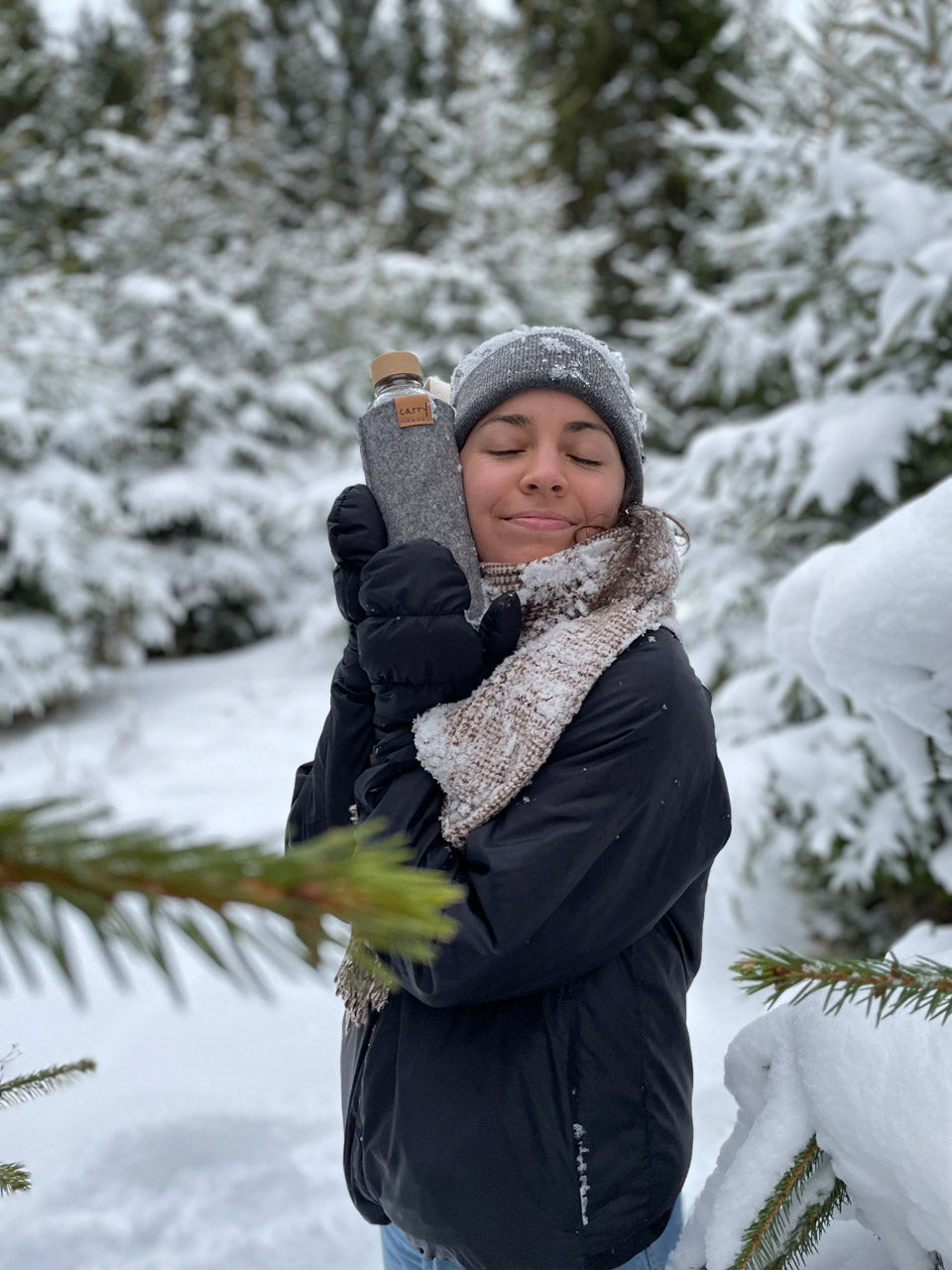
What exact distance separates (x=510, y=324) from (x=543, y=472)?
750cm

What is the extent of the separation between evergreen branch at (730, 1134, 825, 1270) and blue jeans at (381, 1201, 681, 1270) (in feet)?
0.96

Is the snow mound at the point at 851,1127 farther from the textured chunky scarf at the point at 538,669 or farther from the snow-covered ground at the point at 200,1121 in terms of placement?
the snow-covered ground at the point at 200,1121

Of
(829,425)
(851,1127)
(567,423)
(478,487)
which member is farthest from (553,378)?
(829,425)

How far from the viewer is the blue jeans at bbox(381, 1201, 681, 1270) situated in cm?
117

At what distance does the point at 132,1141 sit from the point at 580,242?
31.3 ft

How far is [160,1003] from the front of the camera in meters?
3.08

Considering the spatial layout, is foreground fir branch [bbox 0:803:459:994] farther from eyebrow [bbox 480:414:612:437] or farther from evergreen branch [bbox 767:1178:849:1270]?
eyebrow [bbox 480:414:612:437]

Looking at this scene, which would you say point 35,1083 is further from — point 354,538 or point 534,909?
point 354,538

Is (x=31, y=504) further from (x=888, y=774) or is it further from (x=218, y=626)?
(x=888, y=774)

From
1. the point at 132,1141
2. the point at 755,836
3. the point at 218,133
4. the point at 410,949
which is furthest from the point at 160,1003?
the point at 218,133

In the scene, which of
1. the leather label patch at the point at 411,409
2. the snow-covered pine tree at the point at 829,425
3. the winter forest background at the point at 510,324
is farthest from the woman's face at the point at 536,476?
the snow-covered pine tree at the point at 829,425

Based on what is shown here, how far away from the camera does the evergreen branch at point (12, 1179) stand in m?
0.73

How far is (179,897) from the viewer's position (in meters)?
0.35

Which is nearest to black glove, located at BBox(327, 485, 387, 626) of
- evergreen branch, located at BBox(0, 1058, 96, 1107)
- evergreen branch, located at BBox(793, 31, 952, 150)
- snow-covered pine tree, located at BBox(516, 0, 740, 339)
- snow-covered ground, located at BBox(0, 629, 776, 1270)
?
snow-covered ground, located at BBox(0, 629, 776, 1270)
